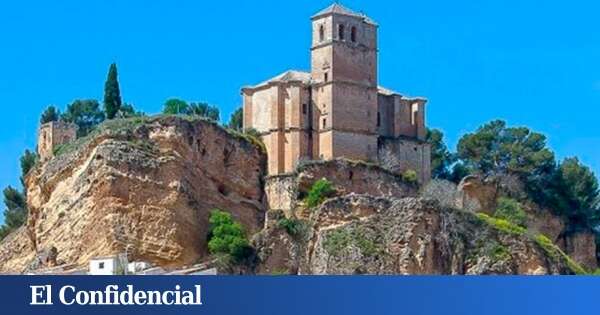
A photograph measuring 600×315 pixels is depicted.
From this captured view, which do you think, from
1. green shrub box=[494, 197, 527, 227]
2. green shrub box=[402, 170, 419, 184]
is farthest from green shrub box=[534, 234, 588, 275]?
green shrub box=[402, 170, 419, 184]

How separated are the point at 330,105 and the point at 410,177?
333 cm

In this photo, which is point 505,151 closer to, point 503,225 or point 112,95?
point 503,225

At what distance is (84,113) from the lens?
73.2 metres

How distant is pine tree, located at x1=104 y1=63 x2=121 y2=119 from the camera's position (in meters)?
63.4

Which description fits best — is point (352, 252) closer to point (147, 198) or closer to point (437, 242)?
point (437, 242)

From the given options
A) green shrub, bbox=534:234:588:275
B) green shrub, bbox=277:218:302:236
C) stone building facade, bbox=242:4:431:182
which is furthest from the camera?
stone building facade, bbox=242:4:431:182

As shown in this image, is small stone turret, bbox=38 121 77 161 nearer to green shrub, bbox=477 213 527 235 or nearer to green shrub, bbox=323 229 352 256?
green shrub, bbox=323 229 352 256

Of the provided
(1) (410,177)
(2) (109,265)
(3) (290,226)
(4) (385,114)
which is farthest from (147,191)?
(4) (385,114)

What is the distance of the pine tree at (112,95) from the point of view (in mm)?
63375

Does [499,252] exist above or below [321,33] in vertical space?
below

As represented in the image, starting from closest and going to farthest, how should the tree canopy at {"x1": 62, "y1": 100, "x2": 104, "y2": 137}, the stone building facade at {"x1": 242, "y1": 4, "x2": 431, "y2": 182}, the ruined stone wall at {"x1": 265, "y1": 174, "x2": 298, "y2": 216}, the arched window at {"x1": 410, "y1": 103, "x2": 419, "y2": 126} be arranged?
the ruined stone wall at {"x1": 265, "y1": 174, "x2": 298, "y2": 216}, the stone building facade at {"x1": 242, "y1": 4, "x2": 431, "y2": 182}, the arched window at {"x1": 410, "y1": 103, "x2": 419, "y2": 126}, the tree canopy at {"x1": 62, "y1": 100, "x2": 104, "y2": 137}

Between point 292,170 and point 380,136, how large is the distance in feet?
13.1

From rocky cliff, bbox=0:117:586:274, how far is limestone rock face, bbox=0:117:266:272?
3 cm

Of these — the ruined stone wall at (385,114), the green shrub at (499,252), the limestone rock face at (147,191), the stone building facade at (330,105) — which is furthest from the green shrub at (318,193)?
the green shrub at (499,252)
